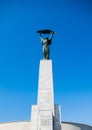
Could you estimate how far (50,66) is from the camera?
18.2 m

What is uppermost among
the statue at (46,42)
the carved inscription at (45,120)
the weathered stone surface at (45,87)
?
the statue at (46,42)

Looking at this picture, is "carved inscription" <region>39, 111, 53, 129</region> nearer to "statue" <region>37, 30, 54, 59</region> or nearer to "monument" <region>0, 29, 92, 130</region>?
"monument" <region>0, 29, 92, 130</region>

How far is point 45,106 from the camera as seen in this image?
650 inches

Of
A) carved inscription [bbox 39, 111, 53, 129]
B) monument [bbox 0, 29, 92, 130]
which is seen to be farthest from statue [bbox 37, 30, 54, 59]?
carved inscription [bbox 39, 111, 53, 129]

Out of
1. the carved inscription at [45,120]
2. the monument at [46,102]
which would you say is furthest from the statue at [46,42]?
the carved inscription at [45,120]

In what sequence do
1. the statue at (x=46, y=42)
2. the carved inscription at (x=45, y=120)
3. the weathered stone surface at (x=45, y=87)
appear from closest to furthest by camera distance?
the carved inscription at (x=45, y=120) < the weathered stone surface at (x=45, y=87) < the statue at (x=46, y=42)

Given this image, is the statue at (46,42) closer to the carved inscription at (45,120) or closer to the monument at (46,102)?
the monument at (46,102)

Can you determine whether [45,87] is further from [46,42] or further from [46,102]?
[46,42]

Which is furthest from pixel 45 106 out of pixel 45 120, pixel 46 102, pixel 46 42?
pixel 46 42

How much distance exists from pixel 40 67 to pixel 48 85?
1658 millimetres

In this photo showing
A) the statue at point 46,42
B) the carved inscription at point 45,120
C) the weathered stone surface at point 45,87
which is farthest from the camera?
the statue at point 46,42

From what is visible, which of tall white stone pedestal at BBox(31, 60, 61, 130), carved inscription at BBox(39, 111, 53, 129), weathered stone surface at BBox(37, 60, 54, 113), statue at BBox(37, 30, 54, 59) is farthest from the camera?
statue at BBox(37, 30, 54, 59)

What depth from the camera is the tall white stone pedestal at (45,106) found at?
1531 cm

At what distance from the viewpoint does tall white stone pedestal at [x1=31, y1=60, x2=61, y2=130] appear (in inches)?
603
